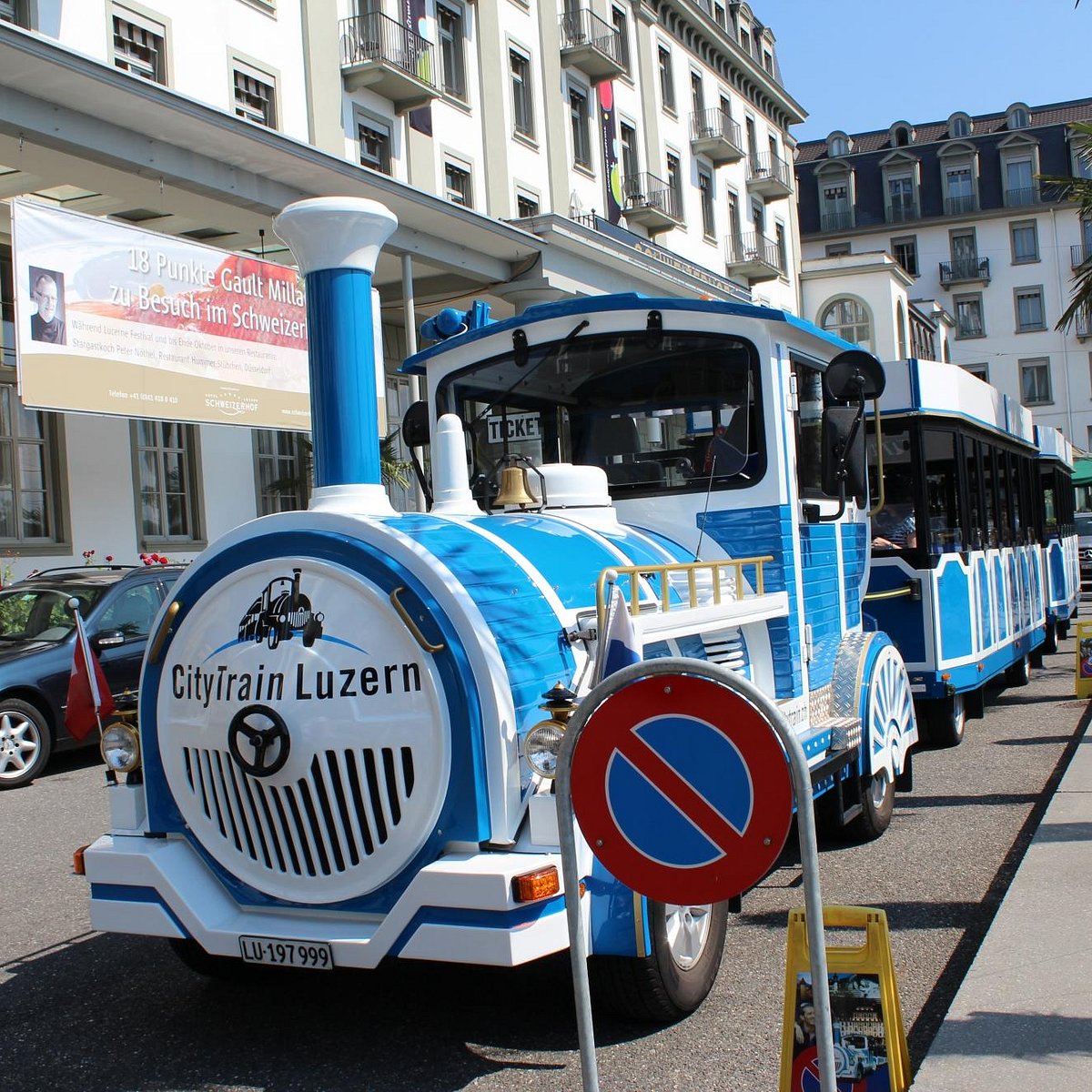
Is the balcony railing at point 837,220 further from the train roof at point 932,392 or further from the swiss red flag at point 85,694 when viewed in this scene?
the swiss red flag at point 85,694

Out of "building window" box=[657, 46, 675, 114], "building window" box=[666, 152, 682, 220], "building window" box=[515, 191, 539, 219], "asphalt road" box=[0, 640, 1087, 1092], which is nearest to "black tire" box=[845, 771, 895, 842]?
"asphalt road" box=[0, 640, 1087, 1092]

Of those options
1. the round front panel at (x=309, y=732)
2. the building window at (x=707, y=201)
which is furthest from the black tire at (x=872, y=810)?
the building window at (x=707, y=201)

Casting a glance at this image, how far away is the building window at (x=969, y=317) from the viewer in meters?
58.9

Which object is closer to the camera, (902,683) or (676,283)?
(902,683)

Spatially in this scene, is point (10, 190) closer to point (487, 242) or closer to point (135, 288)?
point (135, 288)

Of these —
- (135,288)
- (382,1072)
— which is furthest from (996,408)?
(382,1072)

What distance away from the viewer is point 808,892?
2611 millimetres

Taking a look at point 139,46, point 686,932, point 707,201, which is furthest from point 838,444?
point 707,201

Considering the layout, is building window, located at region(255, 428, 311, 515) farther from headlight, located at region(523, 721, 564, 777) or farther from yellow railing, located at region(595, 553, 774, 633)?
headlight, located at region(523, 721, 564, 777)

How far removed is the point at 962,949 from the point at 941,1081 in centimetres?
152

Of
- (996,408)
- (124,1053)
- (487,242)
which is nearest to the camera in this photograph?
(124,1053)

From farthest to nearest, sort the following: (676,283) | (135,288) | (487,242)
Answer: (676,283), (487,242), (135,288)

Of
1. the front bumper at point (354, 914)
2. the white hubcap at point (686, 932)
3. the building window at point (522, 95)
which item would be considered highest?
the building window at point (522, 95)

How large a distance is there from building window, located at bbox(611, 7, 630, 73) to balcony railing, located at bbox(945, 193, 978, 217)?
1300 inches
